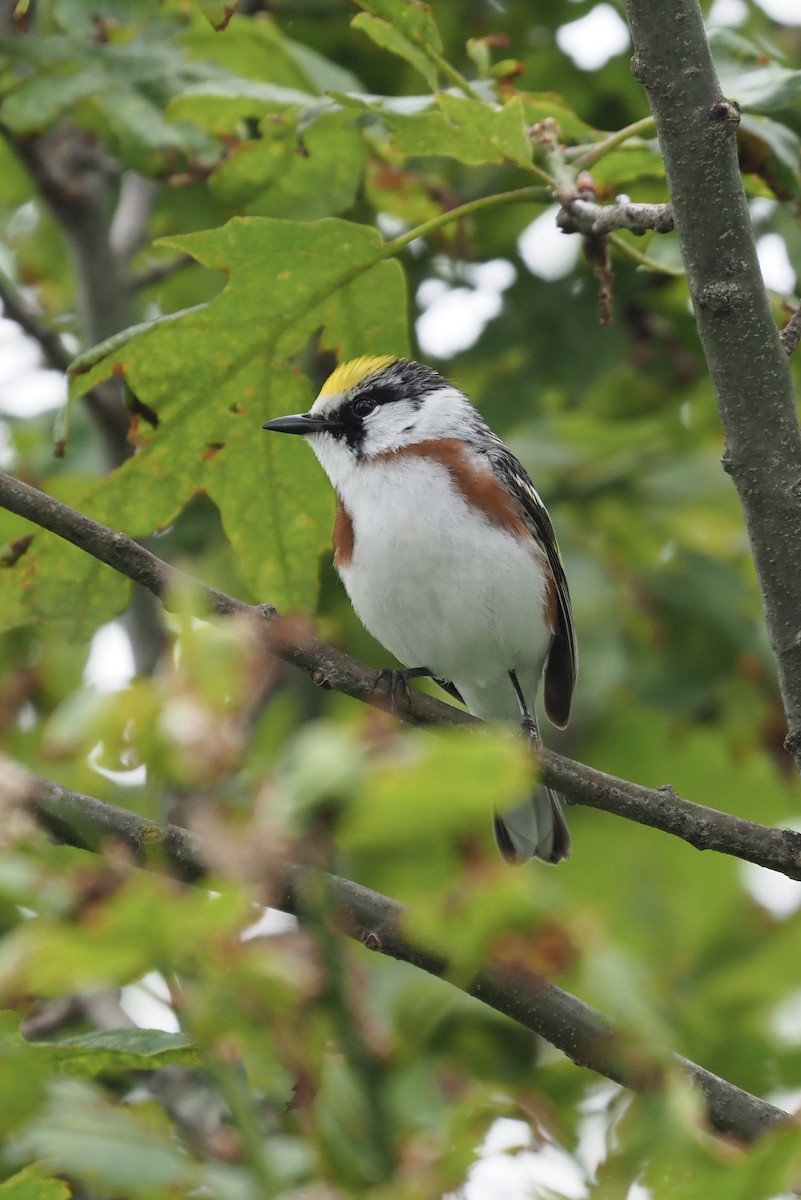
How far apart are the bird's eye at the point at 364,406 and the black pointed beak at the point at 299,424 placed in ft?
0.76

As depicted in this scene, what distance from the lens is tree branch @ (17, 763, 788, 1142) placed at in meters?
2.72

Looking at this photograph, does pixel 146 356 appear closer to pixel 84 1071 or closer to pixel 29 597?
pixel 29 597

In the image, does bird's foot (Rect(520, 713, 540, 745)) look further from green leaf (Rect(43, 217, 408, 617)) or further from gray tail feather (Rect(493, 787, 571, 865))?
green leaf (Rect(43, 217, 408, 617))

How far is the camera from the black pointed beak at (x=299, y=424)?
4.21m

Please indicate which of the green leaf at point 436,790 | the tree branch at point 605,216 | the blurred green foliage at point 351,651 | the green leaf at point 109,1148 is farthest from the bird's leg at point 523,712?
the green leaf at point 436,790

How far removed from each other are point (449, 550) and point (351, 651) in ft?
6.57

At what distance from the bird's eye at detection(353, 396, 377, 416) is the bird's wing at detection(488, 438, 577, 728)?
1.50 ft

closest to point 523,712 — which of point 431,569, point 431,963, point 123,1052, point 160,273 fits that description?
point 431,569

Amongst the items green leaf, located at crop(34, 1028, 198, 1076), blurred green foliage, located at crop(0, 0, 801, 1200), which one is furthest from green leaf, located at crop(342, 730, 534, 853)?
green leaf, located at crop(34, 1028, 198, 1076)

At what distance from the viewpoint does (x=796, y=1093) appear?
4.81 meters

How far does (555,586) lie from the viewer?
5.32 metres

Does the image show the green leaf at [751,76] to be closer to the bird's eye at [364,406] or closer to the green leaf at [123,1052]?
the bird's eye at [364,406]

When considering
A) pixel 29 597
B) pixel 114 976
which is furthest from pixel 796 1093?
pixel 114 976

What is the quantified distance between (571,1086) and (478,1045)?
54cm
